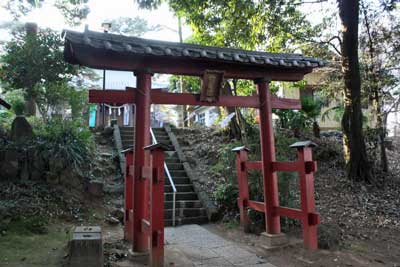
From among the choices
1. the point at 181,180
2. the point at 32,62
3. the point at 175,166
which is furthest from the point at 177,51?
the point at 32,62

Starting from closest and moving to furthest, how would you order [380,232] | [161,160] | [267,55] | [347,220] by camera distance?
1. [161,160]
2. [267,55]
3. [380,232]
4. [347,220]

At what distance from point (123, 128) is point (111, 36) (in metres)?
7.64

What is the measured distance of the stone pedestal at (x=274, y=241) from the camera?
18.4 ft

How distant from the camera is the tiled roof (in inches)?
175

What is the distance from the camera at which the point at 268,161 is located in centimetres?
589

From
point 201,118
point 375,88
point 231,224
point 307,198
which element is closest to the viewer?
point 307,198

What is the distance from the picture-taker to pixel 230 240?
6.15 m

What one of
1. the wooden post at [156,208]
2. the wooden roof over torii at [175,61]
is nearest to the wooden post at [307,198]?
the wooden roof over torii at [175,61]

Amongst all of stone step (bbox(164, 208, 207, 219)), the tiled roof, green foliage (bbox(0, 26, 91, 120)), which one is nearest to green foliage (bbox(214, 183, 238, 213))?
stone step (bbox(164, 208, 207, 219))

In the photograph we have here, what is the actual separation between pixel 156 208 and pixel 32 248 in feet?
7.08

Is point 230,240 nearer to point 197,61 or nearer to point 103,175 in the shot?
point 197,61

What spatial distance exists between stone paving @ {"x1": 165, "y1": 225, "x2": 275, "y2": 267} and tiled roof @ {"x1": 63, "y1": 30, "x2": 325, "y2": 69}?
3.09 m

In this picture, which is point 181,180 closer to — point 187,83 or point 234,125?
point 234,125

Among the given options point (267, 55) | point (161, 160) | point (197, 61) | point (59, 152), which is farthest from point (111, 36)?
point (59, 152)
